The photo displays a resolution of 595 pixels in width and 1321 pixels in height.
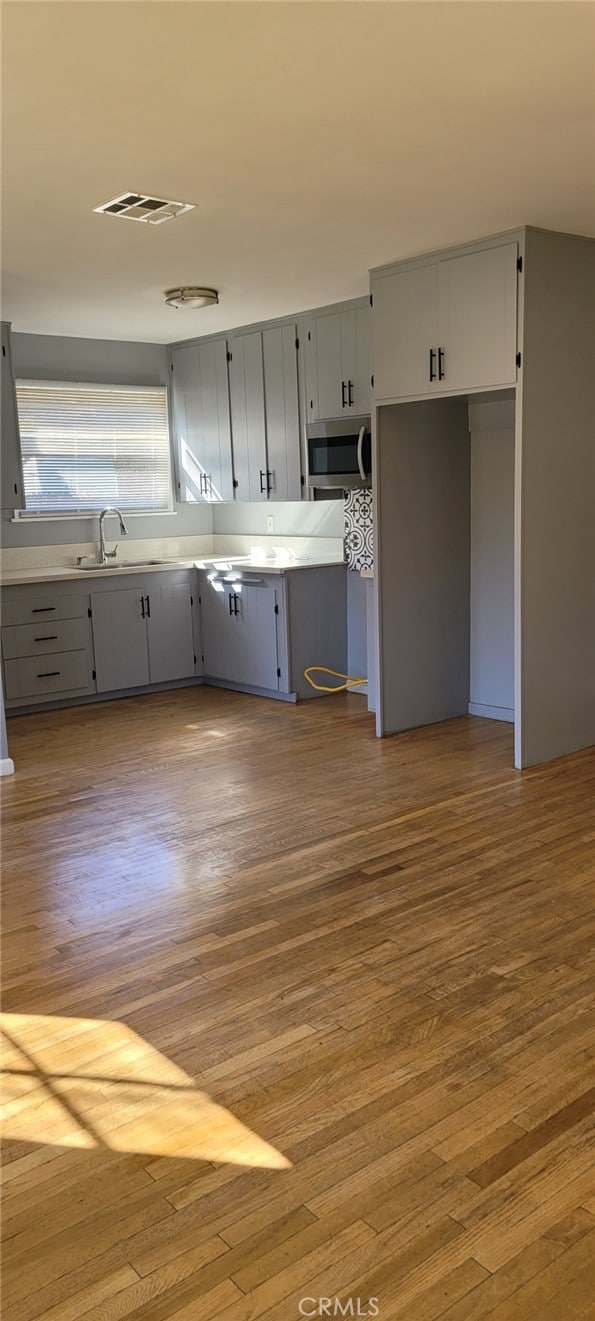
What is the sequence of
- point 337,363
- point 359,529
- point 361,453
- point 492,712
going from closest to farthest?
point 361,453 < point 492,712 < point 337,363 < point 359,529

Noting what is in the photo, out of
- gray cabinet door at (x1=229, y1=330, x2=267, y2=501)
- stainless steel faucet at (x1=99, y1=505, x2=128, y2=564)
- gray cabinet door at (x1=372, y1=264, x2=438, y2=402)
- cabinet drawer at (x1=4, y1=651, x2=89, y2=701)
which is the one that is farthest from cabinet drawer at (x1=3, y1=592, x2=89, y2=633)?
gray cabinet door at (x1=372, y1=264, x2=438, y2=402)

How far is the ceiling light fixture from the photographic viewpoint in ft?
17.5

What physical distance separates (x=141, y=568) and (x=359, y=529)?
1.51 meters

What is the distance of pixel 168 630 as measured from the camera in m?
6.91

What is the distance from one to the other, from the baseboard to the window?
300 cm

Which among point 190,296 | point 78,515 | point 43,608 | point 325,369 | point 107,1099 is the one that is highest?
point 190,296

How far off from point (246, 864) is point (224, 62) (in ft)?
8.48

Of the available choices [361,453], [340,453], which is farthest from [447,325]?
[340,453]

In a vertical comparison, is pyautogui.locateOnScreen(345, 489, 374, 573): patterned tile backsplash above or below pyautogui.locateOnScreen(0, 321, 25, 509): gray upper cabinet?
below

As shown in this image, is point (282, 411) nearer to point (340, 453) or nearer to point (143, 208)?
point (340, 453)

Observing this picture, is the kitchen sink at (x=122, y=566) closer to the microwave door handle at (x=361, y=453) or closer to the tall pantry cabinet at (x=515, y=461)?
the microwave door handle at (x=361, y=453)

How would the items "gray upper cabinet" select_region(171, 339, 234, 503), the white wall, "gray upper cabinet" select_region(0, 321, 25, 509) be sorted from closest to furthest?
the white wall < "gray upper cabinet" select_region(0, 321, 25, 509) < "gray upper cabinet" select_region(171, 339, 234, 503)

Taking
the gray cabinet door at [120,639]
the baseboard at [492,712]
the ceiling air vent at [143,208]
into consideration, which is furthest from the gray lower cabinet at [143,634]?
the ceiling air vent at [143,208]
